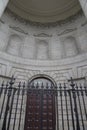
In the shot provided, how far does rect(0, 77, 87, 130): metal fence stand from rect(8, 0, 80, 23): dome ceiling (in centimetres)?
850

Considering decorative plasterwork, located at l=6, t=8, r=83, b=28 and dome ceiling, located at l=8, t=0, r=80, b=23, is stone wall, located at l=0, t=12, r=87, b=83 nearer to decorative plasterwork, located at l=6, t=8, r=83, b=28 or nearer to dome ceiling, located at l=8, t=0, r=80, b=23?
decorative plasterwork, located at l=6, t=8, r=83, b=28

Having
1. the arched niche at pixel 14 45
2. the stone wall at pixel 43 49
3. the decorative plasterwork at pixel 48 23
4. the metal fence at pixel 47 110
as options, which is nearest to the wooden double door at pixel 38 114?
the metal fence at pixel 47 110

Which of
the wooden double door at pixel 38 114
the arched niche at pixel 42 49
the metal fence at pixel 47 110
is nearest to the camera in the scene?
the metal fence at pixel 47 110

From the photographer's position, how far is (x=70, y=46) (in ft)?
38.9

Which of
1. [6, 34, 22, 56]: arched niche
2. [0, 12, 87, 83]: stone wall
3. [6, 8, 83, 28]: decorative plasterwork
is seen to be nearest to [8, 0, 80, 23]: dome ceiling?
[6, 8, 83, 28]: decorative plasterwork

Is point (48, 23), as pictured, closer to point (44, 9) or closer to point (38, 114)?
point (44, 9)

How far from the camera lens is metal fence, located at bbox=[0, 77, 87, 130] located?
447cm

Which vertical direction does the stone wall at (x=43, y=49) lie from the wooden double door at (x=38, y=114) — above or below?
above

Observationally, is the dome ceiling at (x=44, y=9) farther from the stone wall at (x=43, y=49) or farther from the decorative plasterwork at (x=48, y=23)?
the stone wall at (x=43, y=49)

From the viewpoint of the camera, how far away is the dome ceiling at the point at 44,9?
43.8ft

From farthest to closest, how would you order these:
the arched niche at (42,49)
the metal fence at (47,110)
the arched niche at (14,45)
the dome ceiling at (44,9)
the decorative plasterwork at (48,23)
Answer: the dome ceiling at (44,9), the decorative plasterwork at (48,23), the arched niche at (42,49), the arched niche at (14,45), the metal fence at (47,110)

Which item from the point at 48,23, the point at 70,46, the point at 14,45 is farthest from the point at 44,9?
the point at 14,45

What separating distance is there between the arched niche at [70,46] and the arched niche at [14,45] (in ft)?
14.2

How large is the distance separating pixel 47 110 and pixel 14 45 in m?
6.61
